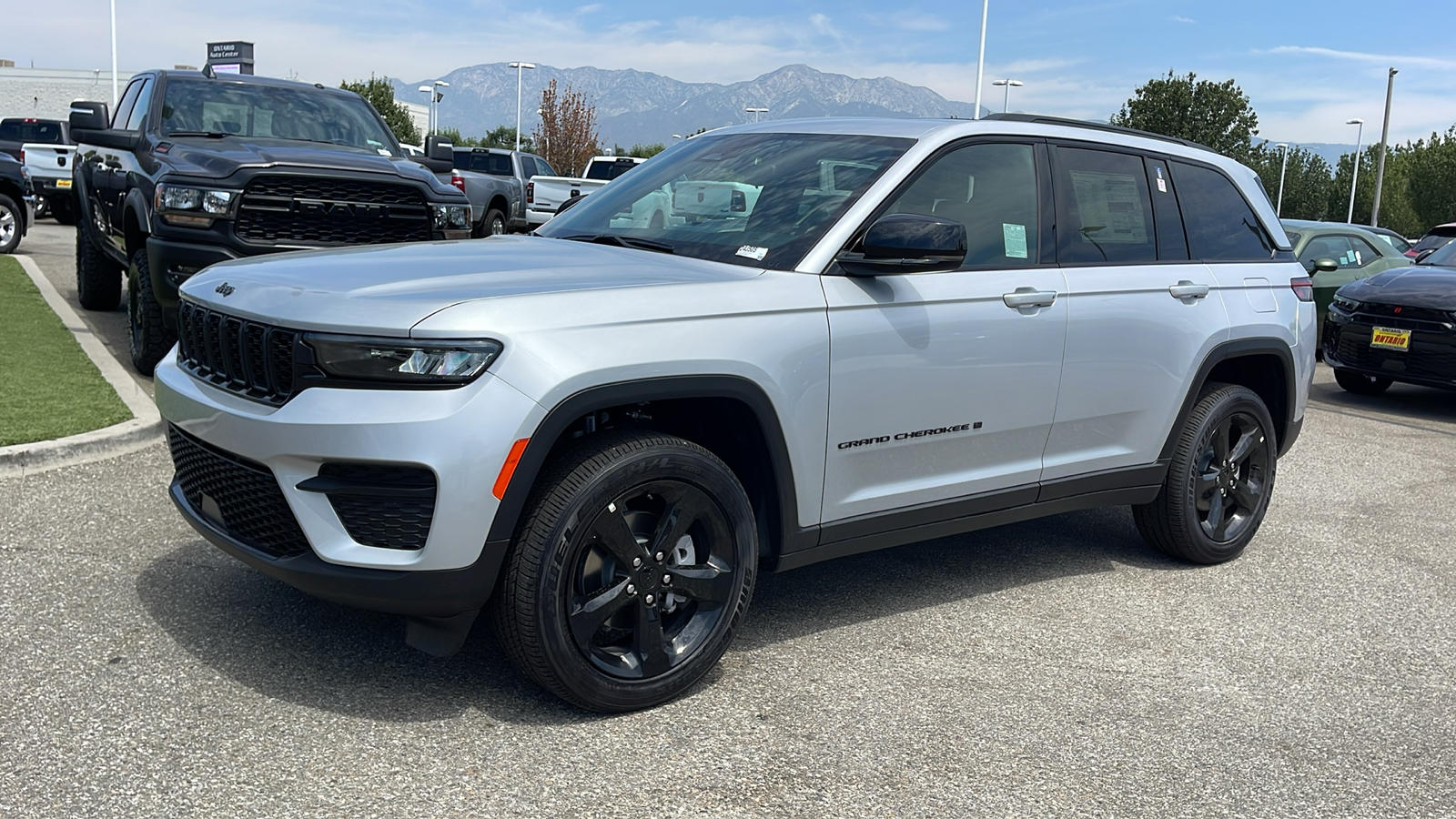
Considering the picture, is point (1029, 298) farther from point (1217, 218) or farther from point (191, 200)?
point (191, 200)

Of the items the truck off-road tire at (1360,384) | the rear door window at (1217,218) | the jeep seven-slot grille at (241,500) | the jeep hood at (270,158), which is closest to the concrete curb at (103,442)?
the jeep hood at (270,158)

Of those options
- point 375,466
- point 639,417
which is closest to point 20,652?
point 375,466

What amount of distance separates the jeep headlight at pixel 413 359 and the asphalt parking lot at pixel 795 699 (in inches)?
40.3

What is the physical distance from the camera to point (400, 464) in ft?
10.6

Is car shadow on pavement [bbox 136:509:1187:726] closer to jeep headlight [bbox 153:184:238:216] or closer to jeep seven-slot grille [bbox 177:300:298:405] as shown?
jeep seven-slot grille [bbox 177:300:298:405]

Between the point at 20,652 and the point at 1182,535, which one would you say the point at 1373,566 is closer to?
the point at 1182,535

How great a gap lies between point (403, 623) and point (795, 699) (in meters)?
1.40

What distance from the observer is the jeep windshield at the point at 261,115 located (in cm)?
902

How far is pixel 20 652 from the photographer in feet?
12.8

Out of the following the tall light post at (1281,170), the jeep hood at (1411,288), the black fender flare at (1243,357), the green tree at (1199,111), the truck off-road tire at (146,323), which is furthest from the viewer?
the tall light post at (1281,170)

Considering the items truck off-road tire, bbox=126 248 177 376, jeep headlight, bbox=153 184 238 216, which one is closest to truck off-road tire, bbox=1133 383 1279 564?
jeep headlight, bbox=153 184 238 216

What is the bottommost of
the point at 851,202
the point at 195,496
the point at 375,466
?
the point at 195,496

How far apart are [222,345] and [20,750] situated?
1216mm

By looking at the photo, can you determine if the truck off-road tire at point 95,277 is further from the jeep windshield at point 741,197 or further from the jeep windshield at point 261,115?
the jeep windshield at point 741,197
